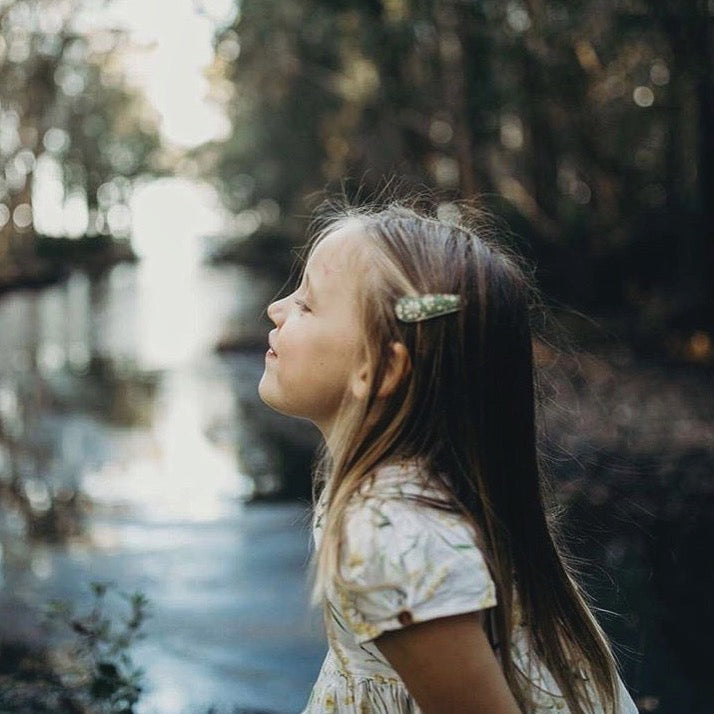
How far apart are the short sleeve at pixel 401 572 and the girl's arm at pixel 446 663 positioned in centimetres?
3

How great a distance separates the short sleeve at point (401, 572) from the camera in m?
1.62

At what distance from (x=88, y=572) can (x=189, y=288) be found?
40.0 meters

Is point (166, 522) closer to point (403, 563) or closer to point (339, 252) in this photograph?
point (339, 252)

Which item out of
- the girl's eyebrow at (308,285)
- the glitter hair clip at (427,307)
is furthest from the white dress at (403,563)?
the girl's eyebrow at (308,285)

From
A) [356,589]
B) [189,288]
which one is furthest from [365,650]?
[189,288]

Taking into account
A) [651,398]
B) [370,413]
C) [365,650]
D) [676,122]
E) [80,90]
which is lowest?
[651,398]

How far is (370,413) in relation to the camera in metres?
1.88

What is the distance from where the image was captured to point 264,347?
19922 millimetres

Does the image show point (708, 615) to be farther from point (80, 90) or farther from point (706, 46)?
point (80, 90)

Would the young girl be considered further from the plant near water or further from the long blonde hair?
the plant near water

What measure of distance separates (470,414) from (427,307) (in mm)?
190

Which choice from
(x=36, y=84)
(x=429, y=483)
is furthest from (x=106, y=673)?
(x=36, y=84)

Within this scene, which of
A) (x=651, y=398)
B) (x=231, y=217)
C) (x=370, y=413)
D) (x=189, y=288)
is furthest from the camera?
(x=231, y=217)

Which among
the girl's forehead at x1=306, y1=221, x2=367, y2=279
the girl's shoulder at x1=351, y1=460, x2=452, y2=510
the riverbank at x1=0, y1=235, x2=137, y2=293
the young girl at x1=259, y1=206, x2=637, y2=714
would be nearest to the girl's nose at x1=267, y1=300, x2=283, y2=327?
the young girl at x1=259, y1=206, x2=637, y2=714
